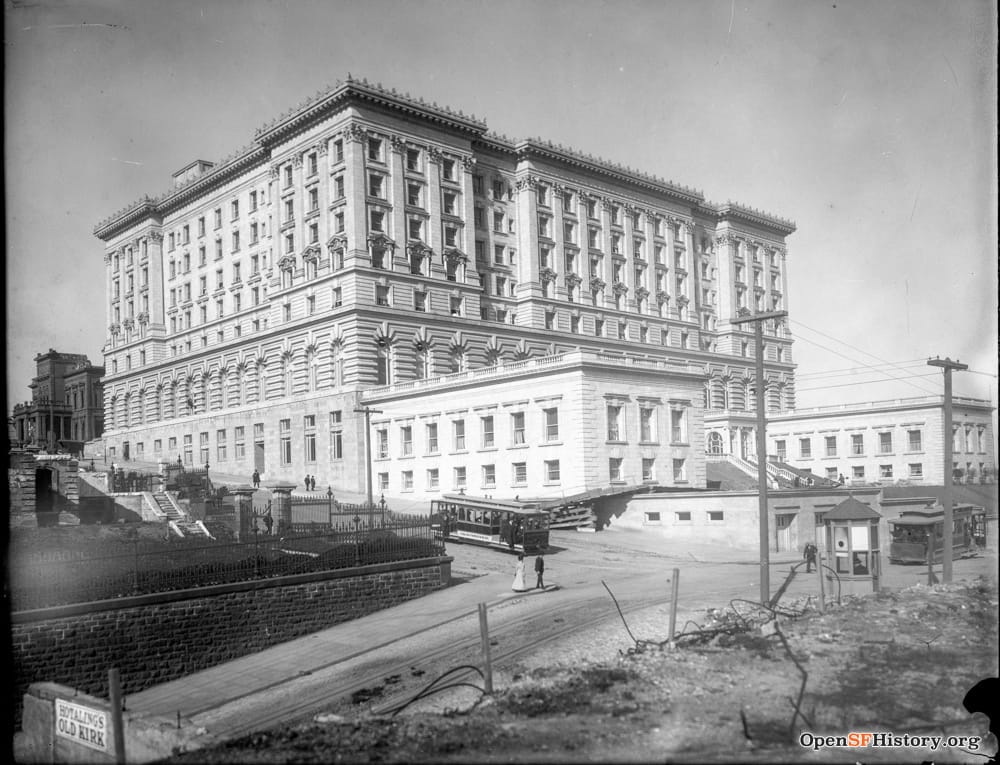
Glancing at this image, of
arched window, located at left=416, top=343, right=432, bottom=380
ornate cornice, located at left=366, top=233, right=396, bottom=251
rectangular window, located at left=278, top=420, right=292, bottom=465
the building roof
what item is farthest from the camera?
rectangular window, located at left=278, top=420, right=292, bottom=465

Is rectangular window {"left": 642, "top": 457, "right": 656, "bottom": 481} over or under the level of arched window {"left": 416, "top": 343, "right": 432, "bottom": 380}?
under

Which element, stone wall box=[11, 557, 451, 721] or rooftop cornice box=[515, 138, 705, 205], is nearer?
stone wall box=[11, 557, 451, 721]

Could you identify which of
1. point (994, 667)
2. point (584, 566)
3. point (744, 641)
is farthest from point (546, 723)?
point (584, 566)

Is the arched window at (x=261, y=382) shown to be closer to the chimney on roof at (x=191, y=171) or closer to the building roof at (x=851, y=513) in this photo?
the chimney on roof at (x=191, y=171)

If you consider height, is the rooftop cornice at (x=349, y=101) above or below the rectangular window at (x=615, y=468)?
above

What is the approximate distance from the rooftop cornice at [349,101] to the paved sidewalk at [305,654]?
121ft

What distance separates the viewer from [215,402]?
66438 millimetres

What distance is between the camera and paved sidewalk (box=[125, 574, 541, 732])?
19.7 m

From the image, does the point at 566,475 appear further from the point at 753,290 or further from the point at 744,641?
the point at 753,290

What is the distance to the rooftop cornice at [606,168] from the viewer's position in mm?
66375

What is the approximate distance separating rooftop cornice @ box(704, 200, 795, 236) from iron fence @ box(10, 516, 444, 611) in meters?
56.3

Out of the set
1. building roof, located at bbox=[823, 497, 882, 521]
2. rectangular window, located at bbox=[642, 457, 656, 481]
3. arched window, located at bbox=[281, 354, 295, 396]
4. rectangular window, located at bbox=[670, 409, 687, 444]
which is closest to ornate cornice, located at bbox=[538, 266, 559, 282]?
arched window, located at bbox=[281, 354, 295, 396]

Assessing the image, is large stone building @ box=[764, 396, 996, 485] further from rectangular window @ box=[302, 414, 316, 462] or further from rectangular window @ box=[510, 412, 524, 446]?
rectangular window @ box=[302, 414, 316, 462]

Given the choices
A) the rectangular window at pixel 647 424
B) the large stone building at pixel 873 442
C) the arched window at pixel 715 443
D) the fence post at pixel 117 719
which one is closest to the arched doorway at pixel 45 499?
the fence post at pixel 117 719
